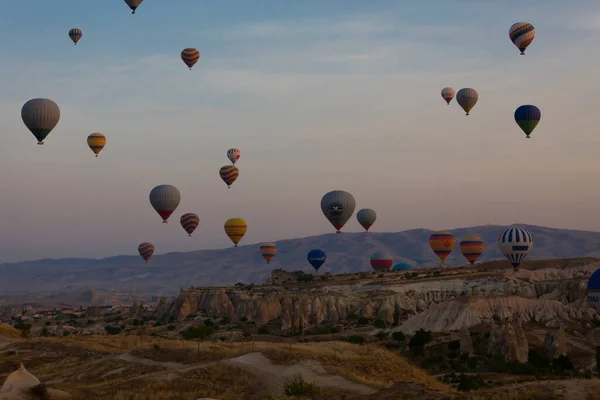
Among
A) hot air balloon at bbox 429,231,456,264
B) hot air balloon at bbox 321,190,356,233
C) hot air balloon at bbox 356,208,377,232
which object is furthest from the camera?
hot air balloon at bbox 356,208,377,232

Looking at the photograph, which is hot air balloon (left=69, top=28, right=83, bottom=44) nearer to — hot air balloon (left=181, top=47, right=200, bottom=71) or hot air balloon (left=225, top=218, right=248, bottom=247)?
hot air balloon (left=181, top=47, right=200, bottom=71)

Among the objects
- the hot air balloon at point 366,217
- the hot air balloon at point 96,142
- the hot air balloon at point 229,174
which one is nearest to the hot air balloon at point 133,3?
the hot air balloon at point 96,142

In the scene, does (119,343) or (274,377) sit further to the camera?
(119,343)

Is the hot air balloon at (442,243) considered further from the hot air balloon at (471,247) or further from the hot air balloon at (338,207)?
the hot air balloon at (338,207)

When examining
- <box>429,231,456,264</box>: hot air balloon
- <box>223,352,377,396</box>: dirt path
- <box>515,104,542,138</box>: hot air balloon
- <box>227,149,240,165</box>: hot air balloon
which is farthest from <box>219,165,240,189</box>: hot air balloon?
<box>223,352,377,396</box>: dirt path

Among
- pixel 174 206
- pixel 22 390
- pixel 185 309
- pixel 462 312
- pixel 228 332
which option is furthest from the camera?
pixel 185 309

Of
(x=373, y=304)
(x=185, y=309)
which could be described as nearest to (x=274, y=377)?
(x=373, y=304)

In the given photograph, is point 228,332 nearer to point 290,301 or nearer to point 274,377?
point 290,301

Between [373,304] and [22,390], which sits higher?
[373,304]
